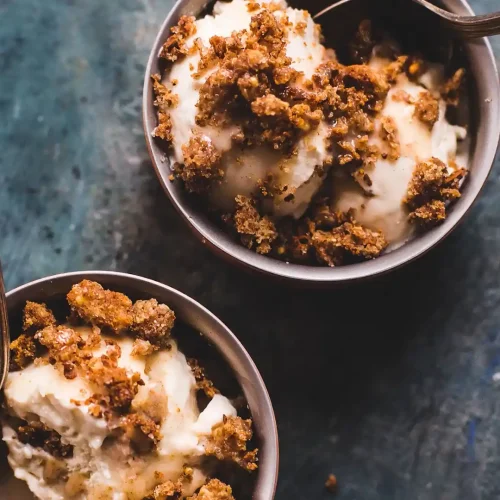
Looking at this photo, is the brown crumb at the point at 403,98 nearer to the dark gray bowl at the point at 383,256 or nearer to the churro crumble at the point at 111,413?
the dark gray bowl at the point at 383,256

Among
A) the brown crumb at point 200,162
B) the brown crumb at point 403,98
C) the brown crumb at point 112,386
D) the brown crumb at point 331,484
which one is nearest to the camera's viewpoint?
the brown crumb at point 112,386

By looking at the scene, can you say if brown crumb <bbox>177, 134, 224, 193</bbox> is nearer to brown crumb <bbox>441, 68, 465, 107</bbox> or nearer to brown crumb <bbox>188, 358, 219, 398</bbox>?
brown crumb <bbox>188, 358, 219, 398</bbox>

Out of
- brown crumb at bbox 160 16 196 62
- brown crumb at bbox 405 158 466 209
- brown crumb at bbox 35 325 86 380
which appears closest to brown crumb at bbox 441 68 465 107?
brown crumb at bbox 405 158 466 209

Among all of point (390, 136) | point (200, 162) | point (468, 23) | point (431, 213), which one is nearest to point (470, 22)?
point (468, 23)

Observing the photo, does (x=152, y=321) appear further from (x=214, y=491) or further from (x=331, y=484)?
(x=331, y=484)

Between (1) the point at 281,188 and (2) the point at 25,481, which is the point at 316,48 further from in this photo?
(2) the point at 25,481

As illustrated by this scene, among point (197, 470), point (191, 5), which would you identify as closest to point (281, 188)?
point (191, 5)

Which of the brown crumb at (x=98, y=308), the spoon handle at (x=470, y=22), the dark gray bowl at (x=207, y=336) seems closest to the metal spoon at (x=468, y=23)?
the spoon handle at (x=470, y=22)
